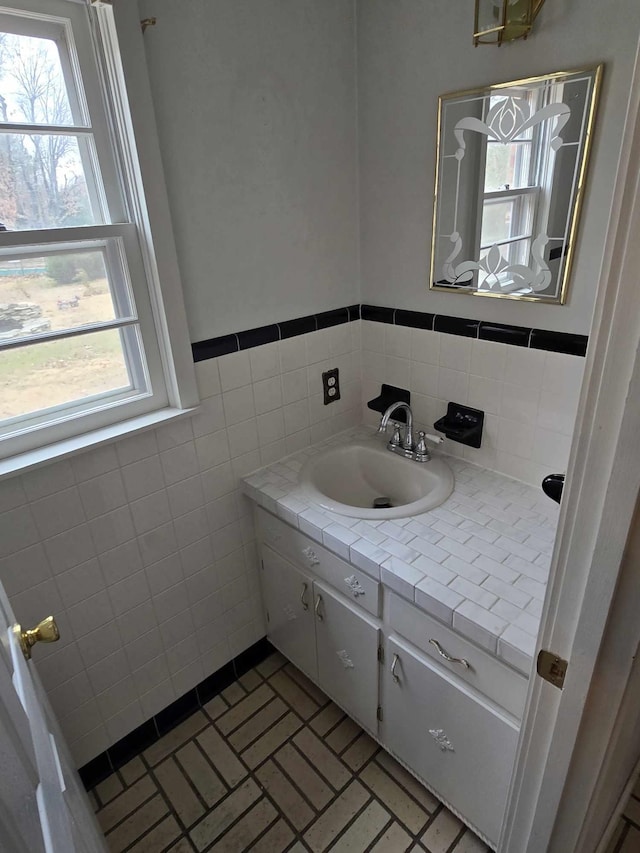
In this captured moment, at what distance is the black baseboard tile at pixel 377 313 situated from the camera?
1.86m

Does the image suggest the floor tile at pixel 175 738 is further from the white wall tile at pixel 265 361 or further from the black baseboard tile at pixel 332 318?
the black baseboard tile at pixel 332 318

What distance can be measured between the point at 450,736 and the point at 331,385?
1190 millimetres

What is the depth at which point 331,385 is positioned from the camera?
6.40 ft

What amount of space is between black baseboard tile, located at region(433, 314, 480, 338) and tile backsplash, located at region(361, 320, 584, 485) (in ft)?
0.05

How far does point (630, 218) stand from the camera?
55 centimetres

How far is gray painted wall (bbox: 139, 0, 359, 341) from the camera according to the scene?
1343 millimetres

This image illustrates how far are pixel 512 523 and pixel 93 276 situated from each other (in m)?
1.36

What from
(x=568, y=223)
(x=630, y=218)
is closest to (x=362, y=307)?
(x=568, y=223)

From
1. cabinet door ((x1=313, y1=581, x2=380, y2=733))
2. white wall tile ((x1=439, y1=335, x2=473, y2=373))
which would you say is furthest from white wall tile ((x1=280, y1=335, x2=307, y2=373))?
cabinet door ((x1=313, y1=581, x2=380, y2=733))

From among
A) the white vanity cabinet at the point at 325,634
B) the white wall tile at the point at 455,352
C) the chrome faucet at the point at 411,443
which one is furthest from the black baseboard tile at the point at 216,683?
the white wall tile at the point at 455,352

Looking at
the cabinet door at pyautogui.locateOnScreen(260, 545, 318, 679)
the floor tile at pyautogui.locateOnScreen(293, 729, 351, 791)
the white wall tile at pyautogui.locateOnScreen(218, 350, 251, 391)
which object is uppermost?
the white wall tile at pyautogui.locateOnScreen(218, 350, 251, 391)

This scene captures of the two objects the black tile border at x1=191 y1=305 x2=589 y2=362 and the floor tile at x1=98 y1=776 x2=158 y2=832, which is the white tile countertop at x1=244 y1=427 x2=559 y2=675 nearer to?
the black tile border at x1=191 y1=305 x2=589 y2=362

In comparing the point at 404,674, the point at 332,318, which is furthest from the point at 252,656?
the point at 332,318

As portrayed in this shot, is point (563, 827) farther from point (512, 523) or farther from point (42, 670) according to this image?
point (42, 670)
